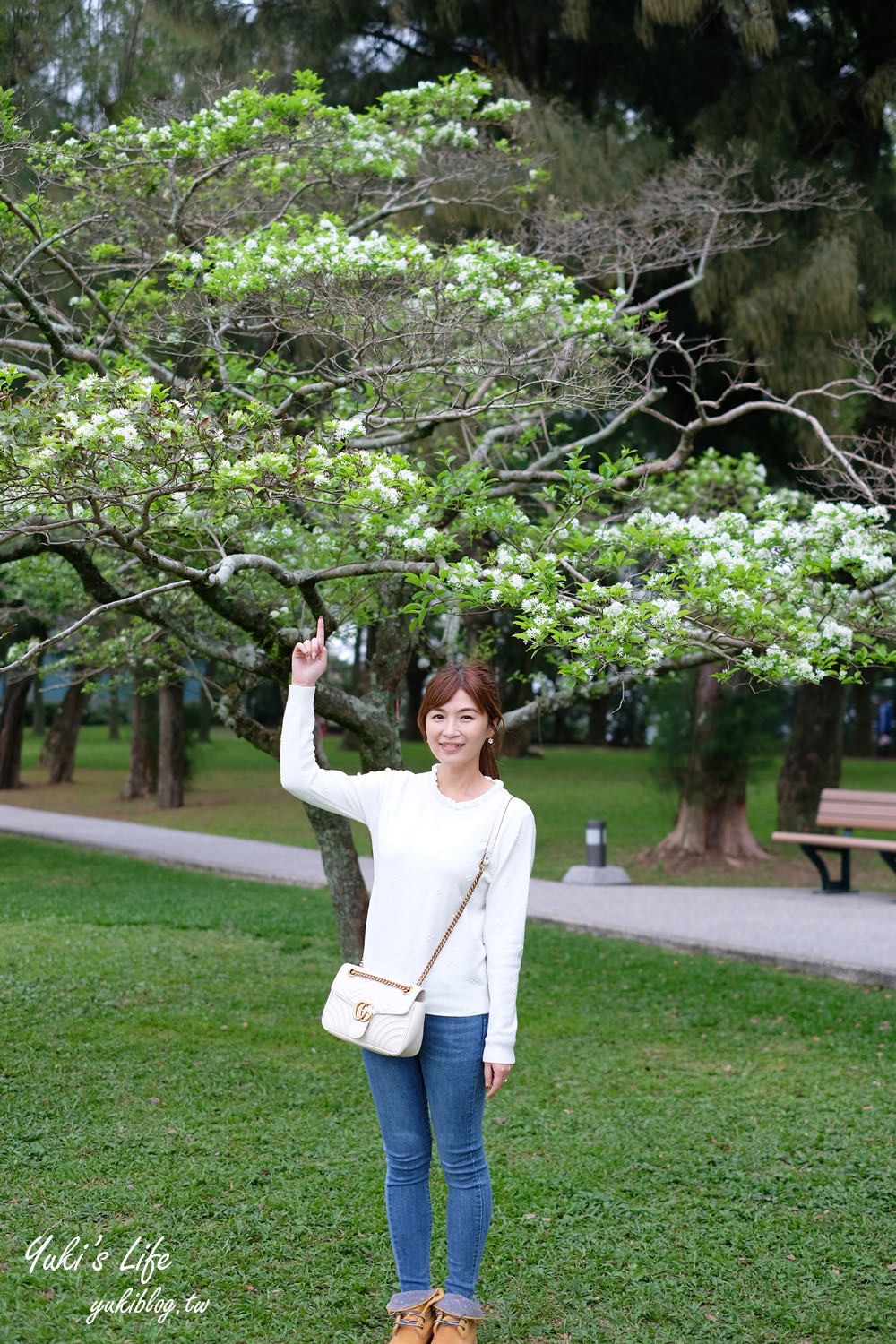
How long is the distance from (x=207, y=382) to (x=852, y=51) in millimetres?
10224

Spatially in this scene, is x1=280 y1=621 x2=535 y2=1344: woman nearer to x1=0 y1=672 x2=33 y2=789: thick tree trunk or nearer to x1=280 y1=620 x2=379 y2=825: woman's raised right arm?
x1=280 y1=620 x2=379 y2=825: woman's raised right arm

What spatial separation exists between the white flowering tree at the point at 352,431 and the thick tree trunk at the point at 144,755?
13033mm

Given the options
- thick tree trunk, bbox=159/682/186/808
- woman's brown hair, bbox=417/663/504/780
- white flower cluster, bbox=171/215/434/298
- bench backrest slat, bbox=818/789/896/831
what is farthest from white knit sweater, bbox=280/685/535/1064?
thick tree trunk, bbox=159/682/186/808

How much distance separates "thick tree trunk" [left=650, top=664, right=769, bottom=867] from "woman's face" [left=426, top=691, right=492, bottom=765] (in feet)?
36.7

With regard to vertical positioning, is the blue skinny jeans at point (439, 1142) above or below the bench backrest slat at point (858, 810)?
below

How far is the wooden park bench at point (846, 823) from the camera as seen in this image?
1247cm

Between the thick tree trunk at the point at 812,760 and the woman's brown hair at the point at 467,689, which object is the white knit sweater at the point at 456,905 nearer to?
the woman's brown hair at the point at 467,689

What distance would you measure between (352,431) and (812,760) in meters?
11.9

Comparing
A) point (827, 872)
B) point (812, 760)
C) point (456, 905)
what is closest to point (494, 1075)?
point (456, 905)

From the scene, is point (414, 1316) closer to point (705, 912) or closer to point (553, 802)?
point (705, 912)

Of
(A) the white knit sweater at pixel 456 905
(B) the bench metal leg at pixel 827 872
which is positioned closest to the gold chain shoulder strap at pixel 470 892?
(A) the white knit sweater at pixel 456 905

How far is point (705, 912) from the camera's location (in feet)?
38.5

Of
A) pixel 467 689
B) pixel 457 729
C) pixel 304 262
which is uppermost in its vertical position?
pixel 304 262

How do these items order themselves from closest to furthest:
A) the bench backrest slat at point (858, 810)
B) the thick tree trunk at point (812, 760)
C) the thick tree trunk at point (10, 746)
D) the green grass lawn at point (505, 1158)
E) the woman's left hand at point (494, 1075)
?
the woman's left hand at point (494, 1075) < the green grass lawn at point (505, 1158) < the bench backrest slat at point (858, 810) < the thick tree trunk at point (812, 760) < the thick tree trunk at point (10, 746)
